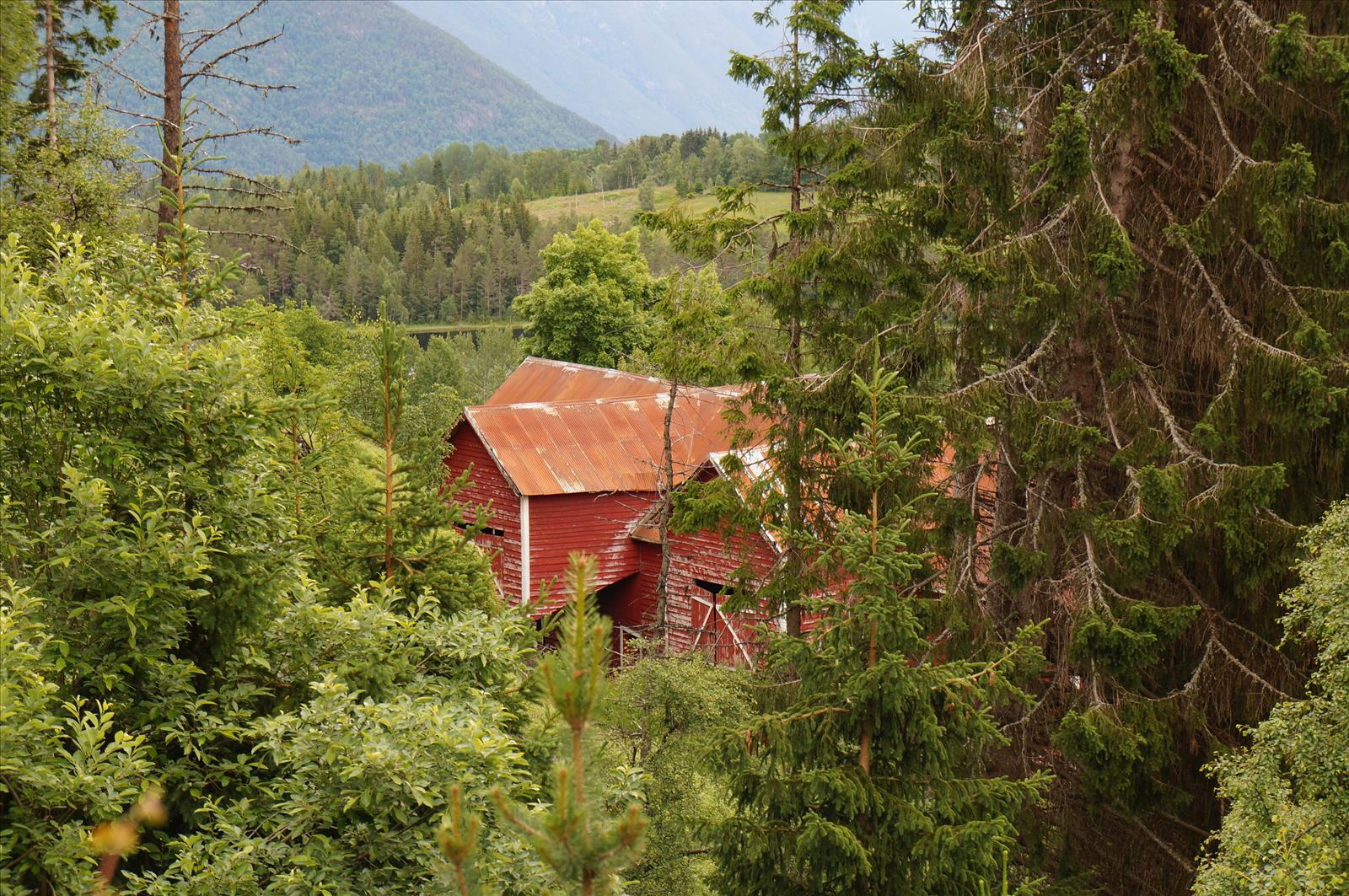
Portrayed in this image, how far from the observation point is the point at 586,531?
25109 millimetres

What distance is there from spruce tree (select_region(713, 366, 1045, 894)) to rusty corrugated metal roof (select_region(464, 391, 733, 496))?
53.7 feet

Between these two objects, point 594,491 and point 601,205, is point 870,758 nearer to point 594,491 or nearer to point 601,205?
point 594,491

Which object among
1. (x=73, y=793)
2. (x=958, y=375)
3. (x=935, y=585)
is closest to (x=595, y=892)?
(x=73, y=793)

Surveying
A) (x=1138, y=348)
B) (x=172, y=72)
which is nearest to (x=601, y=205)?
(x=172, y=72)

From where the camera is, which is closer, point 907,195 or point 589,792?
point 589,792

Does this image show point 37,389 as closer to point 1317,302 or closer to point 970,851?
point 970,851

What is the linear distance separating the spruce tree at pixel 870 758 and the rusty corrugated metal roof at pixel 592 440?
1637cm

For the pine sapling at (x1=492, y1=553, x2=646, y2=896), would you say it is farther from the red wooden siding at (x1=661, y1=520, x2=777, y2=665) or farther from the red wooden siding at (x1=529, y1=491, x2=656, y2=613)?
the red wooden siding at (x1=529, y1=491, x2=656, y2=613)

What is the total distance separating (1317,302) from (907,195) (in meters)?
4.95

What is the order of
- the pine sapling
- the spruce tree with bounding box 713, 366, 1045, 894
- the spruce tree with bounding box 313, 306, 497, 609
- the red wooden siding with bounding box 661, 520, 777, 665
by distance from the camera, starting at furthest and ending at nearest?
the red wooden siding with bounding box 661, 520, 777, 665
the spruce tree with bounding box 313, 306, 497, 609
the spruce tree with bounding box 713, 366, 1045, 894
the pine sapling

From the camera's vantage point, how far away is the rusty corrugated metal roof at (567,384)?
3019 cm

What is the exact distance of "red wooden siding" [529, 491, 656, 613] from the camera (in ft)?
80.7

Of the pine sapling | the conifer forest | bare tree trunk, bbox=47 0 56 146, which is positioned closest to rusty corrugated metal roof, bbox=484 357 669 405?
the conifer forest

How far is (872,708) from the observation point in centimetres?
728
